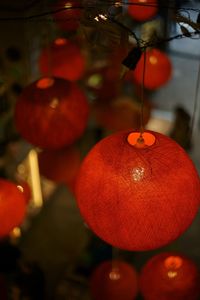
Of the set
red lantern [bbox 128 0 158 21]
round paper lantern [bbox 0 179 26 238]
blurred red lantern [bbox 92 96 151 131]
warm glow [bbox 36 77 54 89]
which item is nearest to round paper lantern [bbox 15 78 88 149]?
warm glow [bbox 36 77 54 89]

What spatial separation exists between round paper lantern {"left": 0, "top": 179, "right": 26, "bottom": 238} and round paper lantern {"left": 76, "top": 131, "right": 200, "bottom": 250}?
0.47 metres

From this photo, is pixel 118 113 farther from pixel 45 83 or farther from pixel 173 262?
pixel 173 262

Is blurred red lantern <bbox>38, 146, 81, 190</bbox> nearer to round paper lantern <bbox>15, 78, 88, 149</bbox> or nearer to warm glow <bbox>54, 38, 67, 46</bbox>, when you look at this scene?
round paper lantern <bbox>15, 78, 88, 149</bbox>

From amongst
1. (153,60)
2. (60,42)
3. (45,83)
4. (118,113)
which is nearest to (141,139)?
(45,83)

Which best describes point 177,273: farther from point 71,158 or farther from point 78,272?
point 71,158

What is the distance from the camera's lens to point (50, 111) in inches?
91.3

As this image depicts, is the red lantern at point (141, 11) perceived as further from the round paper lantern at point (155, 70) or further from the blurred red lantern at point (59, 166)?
the blurred red lantern at point (59, 166)

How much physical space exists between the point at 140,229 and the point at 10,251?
6.74 feet

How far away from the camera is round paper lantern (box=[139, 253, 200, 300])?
6.62ft

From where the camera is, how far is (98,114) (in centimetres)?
392

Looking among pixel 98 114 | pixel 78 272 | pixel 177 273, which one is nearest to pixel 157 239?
pixel 177 273

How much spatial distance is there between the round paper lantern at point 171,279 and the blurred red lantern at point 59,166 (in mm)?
1446

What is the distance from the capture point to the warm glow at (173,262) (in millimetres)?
2057

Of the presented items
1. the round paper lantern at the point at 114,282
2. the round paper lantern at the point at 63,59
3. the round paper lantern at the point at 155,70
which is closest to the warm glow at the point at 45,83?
the round paper lantern at the point at 63,59
